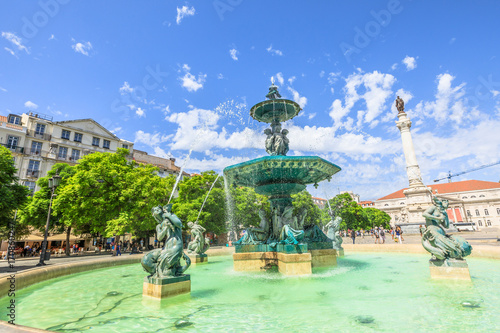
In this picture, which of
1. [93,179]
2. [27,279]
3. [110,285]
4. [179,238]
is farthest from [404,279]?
[93,179]

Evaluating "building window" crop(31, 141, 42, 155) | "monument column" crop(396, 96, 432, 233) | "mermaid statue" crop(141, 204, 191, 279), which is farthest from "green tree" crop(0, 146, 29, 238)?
"monument column" crop(396, 96, 432, 233)

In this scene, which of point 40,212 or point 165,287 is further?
point 40,212

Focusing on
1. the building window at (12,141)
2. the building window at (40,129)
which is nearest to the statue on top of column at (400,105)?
the building window at (40,129)

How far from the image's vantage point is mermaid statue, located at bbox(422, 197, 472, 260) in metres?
6.44

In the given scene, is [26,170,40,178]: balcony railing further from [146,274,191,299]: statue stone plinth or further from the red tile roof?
the red tile roof

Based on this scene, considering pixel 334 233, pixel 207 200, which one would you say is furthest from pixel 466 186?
pixel 334 233

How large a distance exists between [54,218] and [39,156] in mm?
13637

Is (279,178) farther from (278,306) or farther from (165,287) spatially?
(165,287)

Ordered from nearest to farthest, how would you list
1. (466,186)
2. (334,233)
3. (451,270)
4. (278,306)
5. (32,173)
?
(278,306) < (451,270) < (334,233) < (32,173) < (466,186)

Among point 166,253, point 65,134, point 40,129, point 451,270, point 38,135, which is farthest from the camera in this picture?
point 65,134

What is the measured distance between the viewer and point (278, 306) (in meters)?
4.76

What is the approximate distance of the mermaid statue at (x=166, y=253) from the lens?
17.7 feet

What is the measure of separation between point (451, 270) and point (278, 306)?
468 centimetres

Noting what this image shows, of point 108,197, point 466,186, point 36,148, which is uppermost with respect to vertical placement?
→ point 466,186
